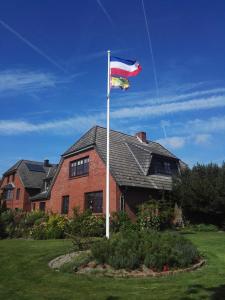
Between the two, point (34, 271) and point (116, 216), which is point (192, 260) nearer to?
point (34, 271)

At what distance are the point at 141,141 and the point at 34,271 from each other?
25732 millimetres

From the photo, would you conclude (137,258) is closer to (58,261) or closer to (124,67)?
(58,261)

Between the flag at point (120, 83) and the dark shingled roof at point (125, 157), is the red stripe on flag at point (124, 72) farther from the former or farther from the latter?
the dark shingled roof at point (125, 157)

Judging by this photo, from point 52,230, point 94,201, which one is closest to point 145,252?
point 52,230

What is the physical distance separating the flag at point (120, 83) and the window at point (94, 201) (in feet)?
41.4

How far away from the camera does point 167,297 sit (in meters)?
7.23

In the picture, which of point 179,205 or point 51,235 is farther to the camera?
point 179,205

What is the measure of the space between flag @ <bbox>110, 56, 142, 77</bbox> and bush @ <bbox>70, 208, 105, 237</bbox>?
7.73m

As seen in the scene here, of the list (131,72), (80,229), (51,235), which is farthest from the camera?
(51,235)

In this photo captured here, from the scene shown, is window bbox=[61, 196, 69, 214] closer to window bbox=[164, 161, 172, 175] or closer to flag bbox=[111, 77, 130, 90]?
window bbox=[164, 161, 172, 175]

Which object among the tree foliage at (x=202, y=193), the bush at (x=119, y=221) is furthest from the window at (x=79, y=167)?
the tree foliage at (x=202, y=193)

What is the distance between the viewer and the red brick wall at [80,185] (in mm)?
25953

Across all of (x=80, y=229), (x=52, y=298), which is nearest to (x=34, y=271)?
(x=52, y=298)

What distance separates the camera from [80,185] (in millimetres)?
29938
